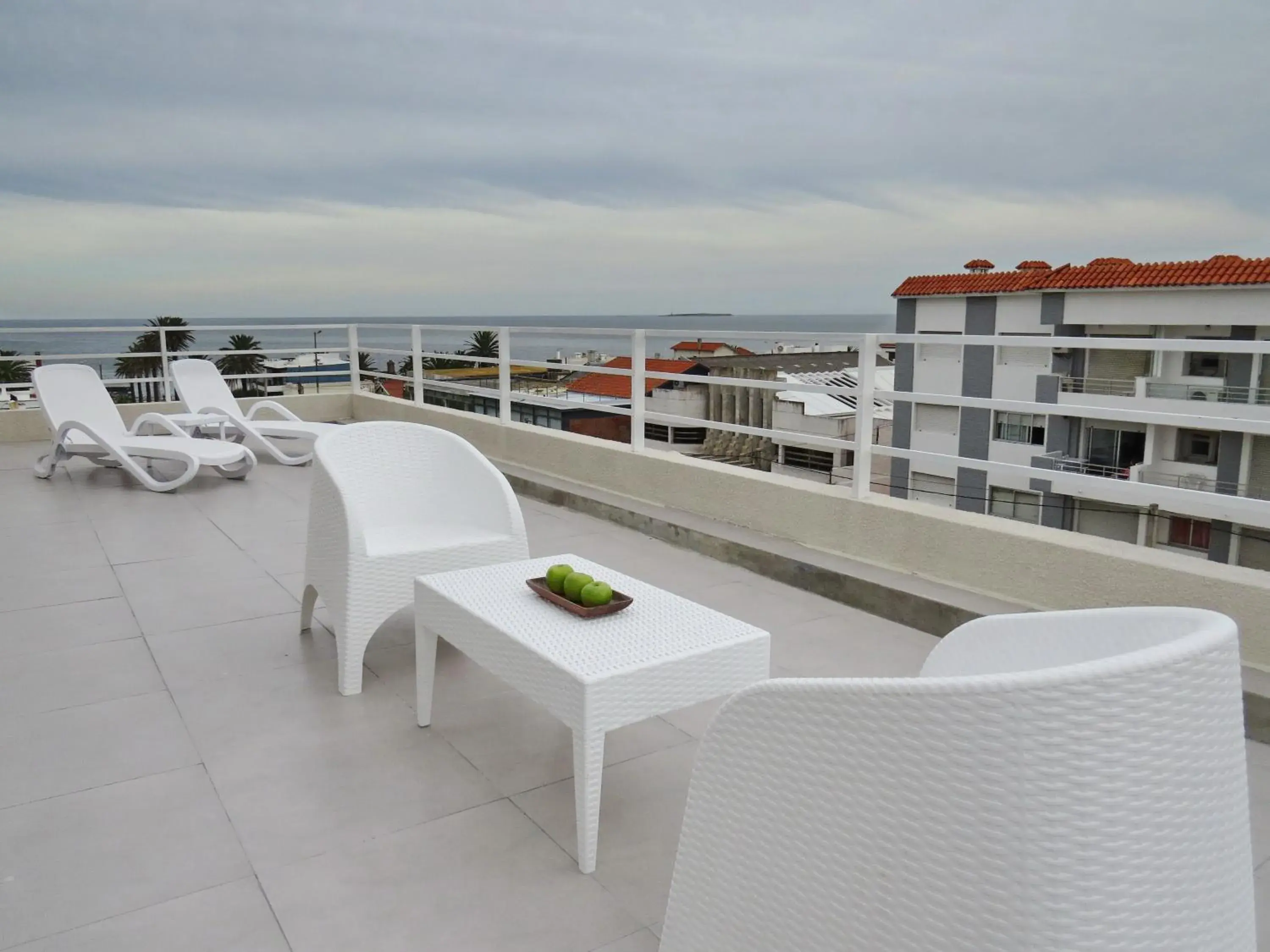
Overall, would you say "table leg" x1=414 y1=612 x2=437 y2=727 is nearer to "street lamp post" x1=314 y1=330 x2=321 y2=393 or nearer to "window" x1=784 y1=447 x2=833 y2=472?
"window" x1=784 y1=447 x2=833 y2=472

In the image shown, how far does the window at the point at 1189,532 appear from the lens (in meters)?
3.18

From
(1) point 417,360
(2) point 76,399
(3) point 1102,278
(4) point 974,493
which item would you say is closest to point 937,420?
(4) point 974,493

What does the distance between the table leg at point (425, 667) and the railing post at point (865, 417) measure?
204 centimetres

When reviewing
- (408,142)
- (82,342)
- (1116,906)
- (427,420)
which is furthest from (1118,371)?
(82,342)

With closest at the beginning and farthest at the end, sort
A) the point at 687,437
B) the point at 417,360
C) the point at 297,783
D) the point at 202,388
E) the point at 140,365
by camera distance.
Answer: the point at 297,783 < the point at 687,437 < the point at 202,388 < the point at 417,360 < the point at 140,365

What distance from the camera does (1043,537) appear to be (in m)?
3.14

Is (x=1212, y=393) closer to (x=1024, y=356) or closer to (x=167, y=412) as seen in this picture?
(x=1024, y=356)

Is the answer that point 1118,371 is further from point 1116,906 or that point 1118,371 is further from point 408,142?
point 408,142

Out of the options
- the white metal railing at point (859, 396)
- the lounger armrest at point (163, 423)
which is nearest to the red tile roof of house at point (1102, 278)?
the white metal railing at point (859, 396)

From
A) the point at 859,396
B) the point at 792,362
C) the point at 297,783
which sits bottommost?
the point at 297,783

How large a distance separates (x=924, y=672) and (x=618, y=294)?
1989 centimetres

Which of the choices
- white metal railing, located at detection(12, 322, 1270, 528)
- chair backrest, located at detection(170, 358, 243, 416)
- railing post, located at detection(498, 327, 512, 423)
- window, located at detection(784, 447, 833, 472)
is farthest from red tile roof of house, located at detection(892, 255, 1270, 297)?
chair backrest, located at detection(170, 358, 243, 416)

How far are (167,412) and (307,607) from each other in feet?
20.6

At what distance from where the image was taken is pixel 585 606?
2.19 metres
